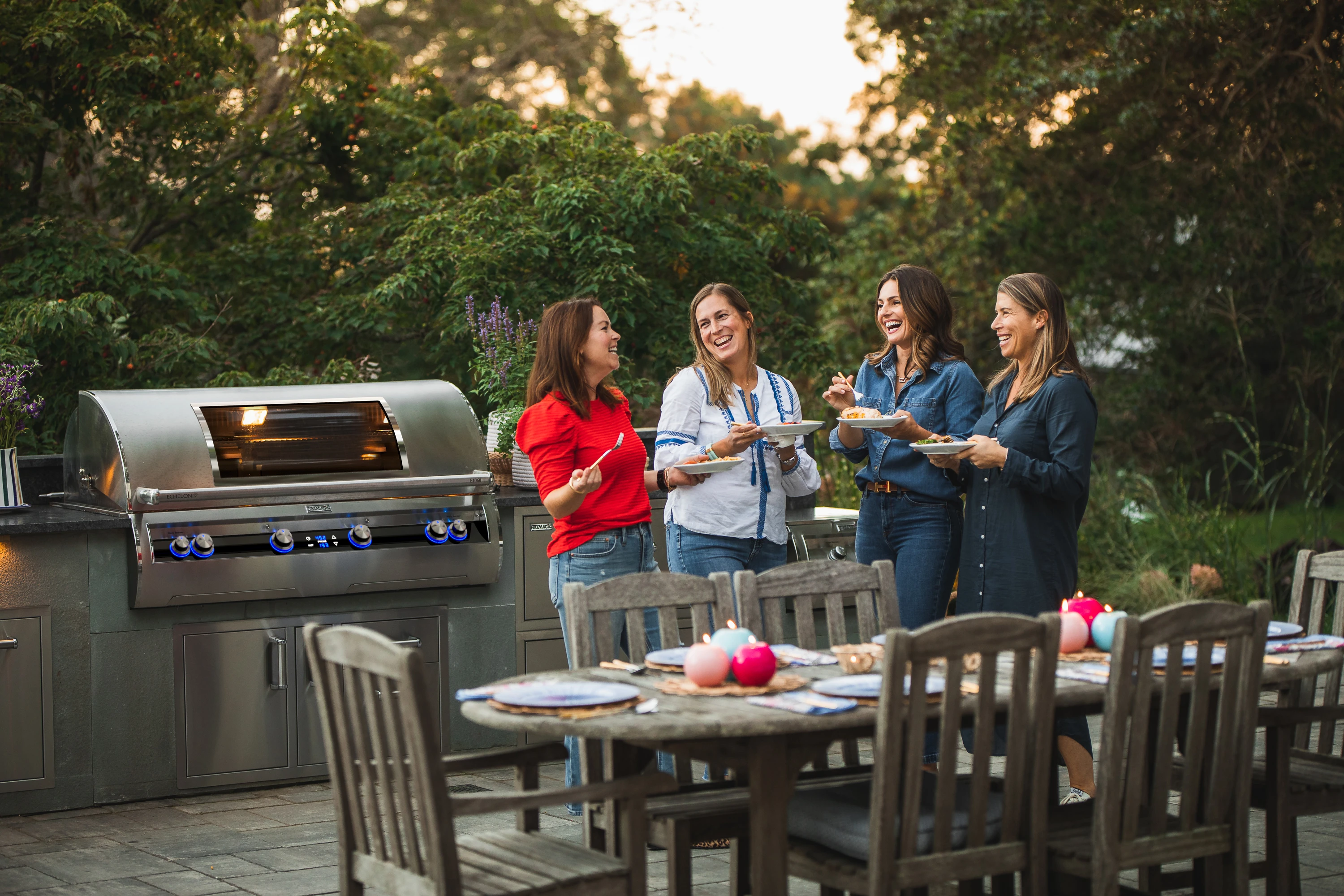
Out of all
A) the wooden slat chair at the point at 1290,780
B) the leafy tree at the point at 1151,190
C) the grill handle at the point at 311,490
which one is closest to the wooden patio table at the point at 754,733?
the wooden slat chair at the point at 1290,780

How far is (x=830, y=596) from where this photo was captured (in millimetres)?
4156

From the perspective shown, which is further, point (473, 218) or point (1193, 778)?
point (473, 218)

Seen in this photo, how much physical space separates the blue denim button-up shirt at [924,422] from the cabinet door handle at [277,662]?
237cm

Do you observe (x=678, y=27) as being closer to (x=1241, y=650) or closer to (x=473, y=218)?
(x=473, y=218)

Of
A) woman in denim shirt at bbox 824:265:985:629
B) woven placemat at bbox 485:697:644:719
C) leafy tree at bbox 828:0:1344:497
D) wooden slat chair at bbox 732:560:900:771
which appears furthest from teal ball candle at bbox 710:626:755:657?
leafy tree at bbox 828:0:1344:497

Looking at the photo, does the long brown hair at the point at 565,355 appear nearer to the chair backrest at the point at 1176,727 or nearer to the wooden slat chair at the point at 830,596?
the wooden slat chair at the point at 830,596

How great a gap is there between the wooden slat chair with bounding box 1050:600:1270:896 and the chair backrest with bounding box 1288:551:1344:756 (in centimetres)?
86

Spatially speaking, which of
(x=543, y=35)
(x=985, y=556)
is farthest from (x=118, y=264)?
(x=543, y=35)

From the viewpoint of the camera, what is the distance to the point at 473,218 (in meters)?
8.91

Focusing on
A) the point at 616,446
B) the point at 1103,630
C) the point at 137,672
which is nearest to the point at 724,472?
the point at 616,446

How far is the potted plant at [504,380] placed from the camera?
6.49 metres

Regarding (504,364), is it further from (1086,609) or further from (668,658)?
(1086,609)

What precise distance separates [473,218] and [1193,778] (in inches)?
256

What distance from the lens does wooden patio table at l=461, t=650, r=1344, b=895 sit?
114 inches
